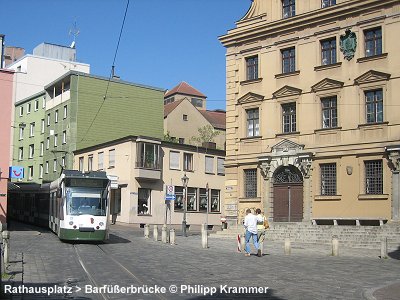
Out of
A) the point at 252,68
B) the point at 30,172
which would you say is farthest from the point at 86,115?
the point at 252,68

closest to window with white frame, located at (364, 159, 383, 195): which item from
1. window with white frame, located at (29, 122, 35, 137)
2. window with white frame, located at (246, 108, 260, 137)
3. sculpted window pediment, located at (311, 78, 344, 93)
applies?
sculpted window pediment, located at (311, 78, 344, 93)

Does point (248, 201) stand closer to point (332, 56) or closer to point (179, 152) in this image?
point (332, 56)

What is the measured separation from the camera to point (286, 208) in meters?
35.4

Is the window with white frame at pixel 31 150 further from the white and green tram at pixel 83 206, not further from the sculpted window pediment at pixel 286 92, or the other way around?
the white and green tram at pixel 83 206

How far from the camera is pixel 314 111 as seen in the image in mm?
34312

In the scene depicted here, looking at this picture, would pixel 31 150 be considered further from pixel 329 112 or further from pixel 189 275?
pixel 189 275

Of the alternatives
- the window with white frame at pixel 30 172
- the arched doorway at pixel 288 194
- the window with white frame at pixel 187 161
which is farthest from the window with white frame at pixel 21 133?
the arched doorway at pixel 288 194

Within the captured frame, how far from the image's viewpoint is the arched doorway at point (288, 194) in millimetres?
34750

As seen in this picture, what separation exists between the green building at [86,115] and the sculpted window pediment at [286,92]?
2627 centimetres

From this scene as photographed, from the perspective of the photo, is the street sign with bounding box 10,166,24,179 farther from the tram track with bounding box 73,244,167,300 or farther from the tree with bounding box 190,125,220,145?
the tree with bounding box 190,125,220,145

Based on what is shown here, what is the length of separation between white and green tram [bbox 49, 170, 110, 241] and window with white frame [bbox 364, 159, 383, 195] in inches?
548

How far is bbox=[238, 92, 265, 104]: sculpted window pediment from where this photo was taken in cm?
3700

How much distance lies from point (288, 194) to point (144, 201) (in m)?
16.7

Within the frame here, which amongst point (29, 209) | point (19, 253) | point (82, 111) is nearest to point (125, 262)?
point (19, 253)
